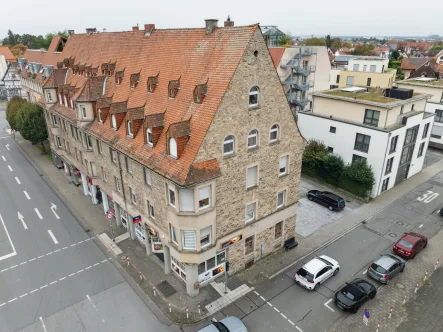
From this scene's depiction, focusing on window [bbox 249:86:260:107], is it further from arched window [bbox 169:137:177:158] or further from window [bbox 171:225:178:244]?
window [bbox 171:225:178:244]

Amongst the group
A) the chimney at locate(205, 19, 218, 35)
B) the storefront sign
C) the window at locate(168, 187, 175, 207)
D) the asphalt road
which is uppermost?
the chimney at locate(205, 19, 218, 35)

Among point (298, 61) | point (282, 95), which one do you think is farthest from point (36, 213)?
point (298, 61)

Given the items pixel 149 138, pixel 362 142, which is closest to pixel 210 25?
pixel 149 138

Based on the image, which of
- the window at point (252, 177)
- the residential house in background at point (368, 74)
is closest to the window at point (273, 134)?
the window at point (252, 177)

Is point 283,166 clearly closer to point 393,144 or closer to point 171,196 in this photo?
point 171,196

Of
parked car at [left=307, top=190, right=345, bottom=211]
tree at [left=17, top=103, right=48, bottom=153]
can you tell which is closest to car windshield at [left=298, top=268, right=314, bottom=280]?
parked car at [left=307, top=190, right=345, bottom=211]
